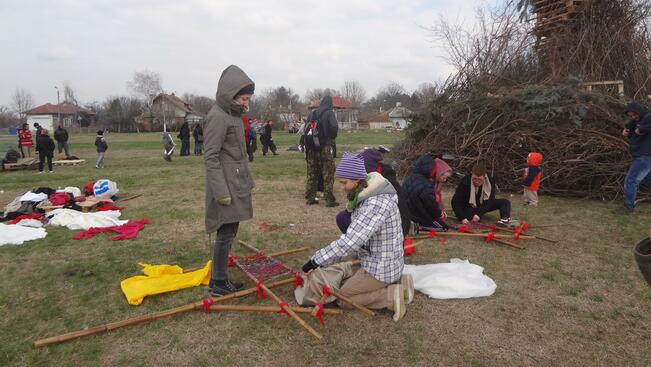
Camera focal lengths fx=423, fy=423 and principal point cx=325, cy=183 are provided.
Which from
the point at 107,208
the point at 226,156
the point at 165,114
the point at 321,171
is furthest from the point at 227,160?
the point at 165,114

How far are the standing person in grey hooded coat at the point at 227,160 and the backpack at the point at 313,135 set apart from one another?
12.5 feet

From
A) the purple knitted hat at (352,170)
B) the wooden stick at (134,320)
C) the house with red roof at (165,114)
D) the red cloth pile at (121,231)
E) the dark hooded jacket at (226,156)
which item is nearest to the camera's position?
the wooden stick at (134,320)

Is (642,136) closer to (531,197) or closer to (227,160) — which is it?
(531,197)

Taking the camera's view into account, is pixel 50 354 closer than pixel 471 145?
Yes

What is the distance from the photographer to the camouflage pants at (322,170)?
24.9 ft

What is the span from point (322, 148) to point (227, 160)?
13.2 feet

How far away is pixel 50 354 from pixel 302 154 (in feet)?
49.9

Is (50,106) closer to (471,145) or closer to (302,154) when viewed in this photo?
(302,154)

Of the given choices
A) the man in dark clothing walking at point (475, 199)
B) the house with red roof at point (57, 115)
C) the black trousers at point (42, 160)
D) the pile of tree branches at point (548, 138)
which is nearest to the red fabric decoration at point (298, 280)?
the man in dark clothing walking at point (475, 199)

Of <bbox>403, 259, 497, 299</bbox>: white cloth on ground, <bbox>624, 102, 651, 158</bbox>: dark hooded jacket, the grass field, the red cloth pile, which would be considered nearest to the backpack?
the grass field

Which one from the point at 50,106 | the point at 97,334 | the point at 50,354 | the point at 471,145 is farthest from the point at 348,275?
the point at 50,106

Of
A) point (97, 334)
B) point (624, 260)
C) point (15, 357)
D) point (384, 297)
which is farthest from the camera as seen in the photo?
point (624, 260)

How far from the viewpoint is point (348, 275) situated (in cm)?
380

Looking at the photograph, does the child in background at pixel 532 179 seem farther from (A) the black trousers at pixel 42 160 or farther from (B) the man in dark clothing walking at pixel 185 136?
(B) the man in dark clothing walking at pixel 185 136
